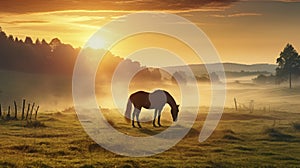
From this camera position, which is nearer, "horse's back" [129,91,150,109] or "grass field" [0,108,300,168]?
"grass field" [0,108,300,168]

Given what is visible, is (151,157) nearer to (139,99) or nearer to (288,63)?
(139,99)

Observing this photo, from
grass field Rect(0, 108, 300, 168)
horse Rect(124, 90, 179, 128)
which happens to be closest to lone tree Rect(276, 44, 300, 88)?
grass field Rect(0, 108, 300, 168)

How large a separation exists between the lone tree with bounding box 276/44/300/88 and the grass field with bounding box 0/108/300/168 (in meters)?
63.8

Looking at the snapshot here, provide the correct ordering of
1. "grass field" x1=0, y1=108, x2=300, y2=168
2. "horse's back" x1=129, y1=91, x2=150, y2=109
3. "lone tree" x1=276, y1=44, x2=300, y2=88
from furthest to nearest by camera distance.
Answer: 1. "lone tree" x1=276, y1=44, x2=300, y2=88
2. "horse's back" x1=129, y1=91, x2=150, y2=109
3. "grass field" x1=0, y1=108, x2=300, y2=168

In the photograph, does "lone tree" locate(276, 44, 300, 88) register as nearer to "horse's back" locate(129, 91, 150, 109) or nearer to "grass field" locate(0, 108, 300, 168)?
"grass field" locate(0, 108, 300, 168)

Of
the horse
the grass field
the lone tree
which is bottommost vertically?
the grass field

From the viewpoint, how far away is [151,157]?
30.5 meters

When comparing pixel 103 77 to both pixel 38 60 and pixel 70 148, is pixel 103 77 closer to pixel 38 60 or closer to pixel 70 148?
pixel 38 60

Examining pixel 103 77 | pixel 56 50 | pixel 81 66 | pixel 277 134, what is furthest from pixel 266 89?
pixel 277 134

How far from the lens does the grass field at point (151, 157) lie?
2806cm

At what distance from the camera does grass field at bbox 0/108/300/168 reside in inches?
1105

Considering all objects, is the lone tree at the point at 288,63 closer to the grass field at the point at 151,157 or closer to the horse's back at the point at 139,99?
the grass field at the point at 151,157

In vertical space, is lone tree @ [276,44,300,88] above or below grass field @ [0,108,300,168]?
above

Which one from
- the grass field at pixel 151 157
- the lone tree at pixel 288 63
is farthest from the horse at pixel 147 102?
the lone tree at pixel 288 63
